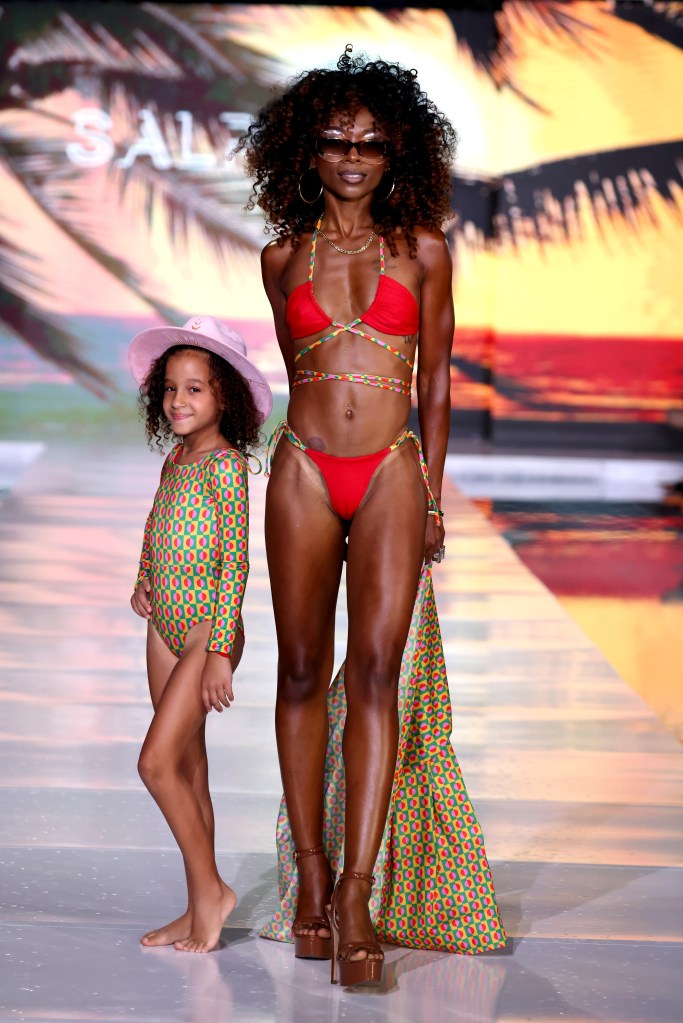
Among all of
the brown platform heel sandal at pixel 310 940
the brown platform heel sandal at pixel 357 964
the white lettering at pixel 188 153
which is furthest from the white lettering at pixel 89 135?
the brown platform heel sandal at pixel 357 964

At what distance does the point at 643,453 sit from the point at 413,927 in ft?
34.6

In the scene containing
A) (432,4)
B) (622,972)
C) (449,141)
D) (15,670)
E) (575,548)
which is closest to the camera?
(622,972)

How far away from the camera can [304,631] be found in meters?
2.54

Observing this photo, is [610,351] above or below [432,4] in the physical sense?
below

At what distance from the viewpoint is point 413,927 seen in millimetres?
2602

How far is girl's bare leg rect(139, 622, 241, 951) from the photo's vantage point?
2.45 meters

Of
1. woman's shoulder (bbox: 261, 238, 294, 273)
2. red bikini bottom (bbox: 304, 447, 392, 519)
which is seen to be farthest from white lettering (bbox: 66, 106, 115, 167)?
red bikini bottom (bbox: 304, 447, 392, 519)

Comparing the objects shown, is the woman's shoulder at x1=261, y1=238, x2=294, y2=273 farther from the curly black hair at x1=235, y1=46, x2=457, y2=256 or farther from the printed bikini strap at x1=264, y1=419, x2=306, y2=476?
the printed bikini strap at x1=264, y1=419, x2=306, y2=476

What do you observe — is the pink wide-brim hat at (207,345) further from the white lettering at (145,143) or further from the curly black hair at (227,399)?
the white lettering at (145,143)

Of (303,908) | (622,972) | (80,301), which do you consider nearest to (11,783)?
(303,908)

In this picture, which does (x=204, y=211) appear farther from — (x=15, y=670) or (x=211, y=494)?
(x=211, y=494)

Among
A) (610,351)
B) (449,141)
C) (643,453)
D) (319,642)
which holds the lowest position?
(643,453)

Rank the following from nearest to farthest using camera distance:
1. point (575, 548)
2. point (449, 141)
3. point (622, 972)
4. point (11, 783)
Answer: point (622, 972) < point (449, 141) < point (11, 783) < point (575, 548)

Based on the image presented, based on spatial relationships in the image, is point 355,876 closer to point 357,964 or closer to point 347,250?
point 357,964
